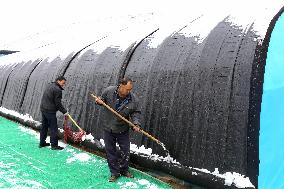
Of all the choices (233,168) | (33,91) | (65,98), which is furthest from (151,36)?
(33,91)

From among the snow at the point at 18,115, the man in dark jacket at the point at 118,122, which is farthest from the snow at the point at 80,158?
the snow at the point at 18,115

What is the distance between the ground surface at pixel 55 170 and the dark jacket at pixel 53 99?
3.71 ft

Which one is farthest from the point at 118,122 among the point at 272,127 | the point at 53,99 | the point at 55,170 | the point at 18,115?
the point at 18,115

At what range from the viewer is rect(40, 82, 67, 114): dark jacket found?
371 inches

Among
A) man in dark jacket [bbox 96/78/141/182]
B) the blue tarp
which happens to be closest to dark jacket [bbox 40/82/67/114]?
man in dark jacket [bbox 96/78/141/182]

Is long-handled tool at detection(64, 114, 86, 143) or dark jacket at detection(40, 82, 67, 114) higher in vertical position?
dark jacket at detection(40, 82, 67, 114)

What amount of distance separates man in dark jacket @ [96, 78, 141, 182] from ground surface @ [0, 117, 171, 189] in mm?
281

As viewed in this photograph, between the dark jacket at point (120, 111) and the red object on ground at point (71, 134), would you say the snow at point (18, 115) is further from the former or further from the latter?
the dark jacket at point (120, 111)

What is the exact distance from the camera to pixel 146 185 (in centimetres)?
690

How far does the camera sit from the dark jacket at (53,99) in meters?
9.42

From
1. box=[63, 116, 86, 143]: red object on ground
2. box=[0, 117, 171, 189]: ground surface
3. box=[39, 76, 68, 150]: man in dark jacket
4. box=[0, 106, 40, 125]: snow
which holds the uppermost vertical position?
box=[39, 76, 68, 150]: man in dark jacket

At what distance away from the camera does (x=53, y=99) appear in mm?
9531

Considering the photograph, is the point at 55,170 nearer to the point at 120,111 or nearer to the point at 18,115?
the point at 120,111

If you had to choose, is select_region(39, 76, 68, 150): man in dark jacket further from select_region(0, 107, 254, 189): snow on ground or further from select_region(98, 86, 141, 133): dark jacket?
select_region(98, 86, 141, 133): dark jacket
